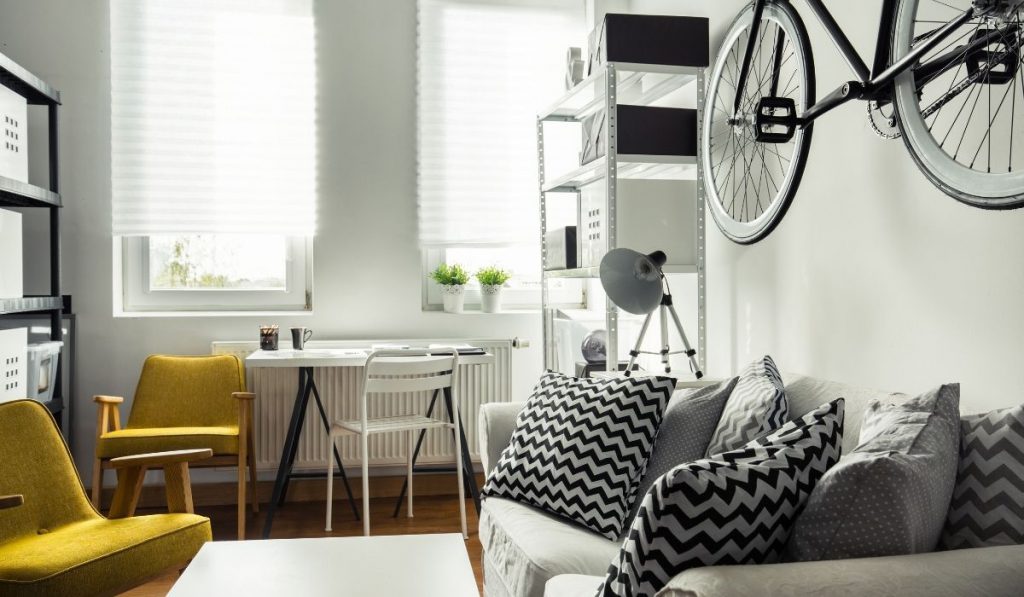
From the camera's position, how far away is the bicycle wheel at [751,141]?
2.16m

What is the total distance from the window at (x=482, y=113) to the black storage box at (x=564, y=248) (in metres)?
0.71

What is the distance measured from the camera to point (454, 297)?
4.00m

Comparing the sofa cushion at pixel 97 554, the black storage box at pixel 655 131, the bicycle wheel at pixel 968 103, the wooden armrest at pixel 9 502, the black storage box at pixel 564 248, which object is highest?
the black storage box at pixel 655 131

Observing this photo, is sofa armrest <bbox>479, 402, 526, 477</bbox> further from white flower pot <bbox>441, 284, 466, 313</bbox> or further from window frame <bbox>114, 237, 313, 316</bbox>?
window frame <bbox>114, 237, 313, 316</bbox>

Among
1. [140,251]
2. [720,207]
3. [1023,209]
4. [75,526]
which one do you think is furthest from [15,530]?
[1023,209]

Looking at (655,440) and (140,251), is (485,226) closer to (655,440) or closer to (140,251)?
(140,251)

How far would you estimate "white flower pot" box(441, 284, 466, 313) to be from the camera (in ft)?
13.1

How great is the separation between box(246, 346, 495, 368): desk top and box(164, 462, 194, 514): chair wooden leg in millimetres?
940

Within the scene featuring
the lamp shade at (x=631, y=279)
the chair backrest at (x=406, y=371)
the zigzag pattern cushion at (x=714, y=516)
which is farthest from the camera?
the chair backrest at (x=406, y=371)

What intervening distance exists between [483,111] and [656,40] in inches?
57.2

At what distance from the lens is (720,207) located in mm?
2607

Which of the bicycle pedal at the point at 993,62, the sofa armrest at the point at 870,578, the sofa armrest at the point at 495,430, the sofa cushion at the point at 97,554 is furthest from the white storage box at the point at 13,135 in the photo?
the bicycle pedal at the point at 993,62

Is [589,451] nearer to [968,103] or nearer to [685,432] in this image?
[685,432]

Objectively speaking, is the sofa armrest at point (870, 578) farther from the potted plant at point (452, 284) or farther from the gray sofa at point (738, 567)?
the potted plant at point (452, 284)
